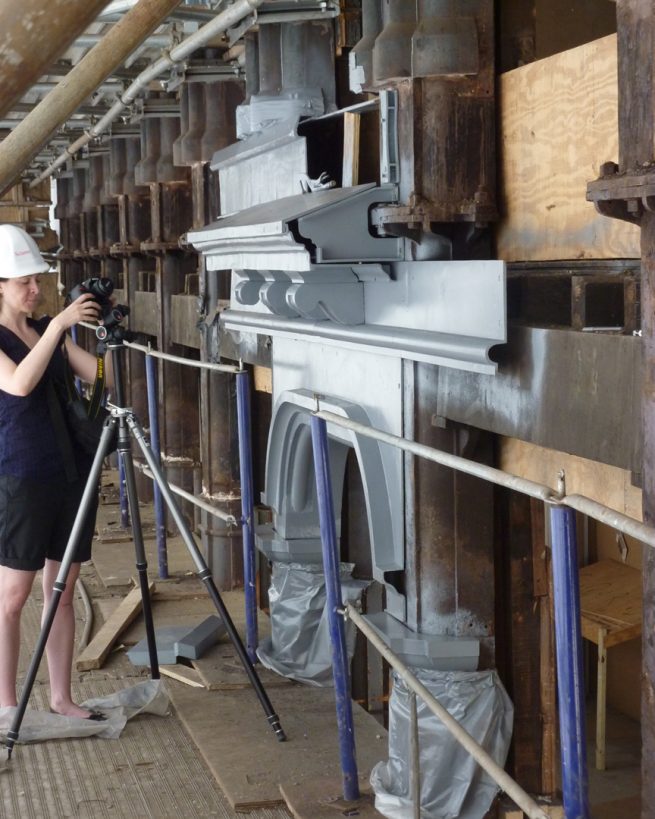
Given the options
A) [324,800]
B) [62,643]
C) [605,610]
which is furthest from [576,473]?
[605,610]

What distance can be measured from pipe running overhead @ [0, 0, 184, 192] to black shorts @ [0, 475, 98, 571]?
5.74 ft

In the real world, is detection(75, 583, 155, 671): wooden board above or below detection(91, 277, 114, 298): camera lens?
below

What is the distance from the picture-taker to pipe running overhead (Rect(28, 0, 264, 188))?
624 centimetres

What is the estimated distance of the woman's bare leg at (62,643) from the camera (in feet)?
18.7

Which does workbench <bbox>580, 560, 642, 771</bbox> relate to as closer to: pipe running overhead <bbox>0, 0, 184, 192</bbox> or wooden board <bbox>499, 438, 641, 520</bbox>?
wooden board <bbox>499, 438, 641, 520</bbox>

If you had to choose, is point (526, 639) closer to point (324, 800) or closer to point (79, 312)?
point (324, 800)

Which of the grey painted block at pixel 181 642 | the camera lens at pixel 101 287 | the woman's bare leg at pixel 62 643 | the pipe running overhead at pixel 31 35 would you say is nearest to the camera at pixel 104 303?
the camera lens at pixel 101 287

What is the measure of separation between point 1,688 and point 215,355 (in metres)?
3.71

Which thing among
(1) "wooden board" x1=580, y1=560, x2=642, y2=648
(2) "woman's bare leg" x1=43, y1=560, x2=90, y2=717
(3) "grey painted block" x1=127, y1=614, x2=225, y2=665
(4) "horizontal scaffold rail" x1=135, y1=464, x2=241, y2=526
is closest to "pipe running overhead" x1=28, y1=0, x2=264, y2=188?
(4) "horizontal scaffold rail" x1=135, y1=464, x2=241, y2=526

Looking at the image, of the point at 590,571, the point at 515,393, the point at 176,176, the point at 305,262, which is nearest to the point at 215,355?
the point at 176,176

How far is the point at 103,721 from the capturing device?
5898mm

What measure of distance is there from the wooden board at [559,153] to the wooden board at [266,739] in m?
2.42

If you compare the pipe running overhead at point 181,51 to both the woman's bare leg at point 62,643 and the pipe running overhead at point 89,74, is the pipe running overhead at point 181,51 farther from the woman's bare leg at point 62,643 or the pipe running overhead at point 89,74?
the woman's bare leg at point 62,643

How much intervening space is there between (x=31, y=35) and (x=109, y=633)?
6529mm
